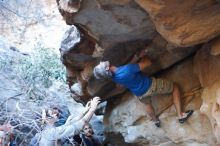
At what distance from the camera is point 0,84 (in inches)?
338

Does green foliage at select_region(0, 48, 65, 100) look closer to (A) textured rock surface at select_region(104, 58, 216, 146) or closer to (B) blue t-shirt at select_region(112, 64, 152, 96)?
(A) textured rock surface at select_region(104, 58, 216, 146)

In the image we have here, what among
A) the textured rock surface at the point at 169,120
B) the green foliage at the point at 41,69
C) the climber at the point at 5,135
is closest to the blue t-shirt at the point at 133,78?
the textured rock surface at the point at 169,120

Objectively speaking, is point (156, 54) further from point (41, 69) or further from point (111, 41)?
point (41, 69)

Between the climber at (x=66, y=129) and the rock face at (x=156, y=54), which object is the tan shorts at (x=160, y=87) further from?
the climber at (x=66, y=129)

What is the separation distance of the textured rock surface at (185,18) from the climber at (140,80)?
1.29m

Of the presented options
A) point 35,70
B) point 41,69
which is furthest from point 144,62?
point 41,69

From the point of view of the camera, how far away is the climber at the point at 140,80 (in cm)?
490

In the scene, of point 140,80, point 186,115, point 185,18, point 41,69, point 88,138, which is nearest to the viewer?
point 185,18

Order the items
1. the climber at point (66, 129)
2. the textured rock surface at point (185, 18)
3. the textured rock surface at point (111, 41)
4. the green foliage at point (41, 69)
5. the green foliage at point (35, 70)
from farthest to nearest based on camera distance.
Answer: the green foliage at point (41, 69) → the green foliage at point (35, 70) → the climber at point (66, 129) → the textured rock surface at point (111, 41) → the textured rock surface at point (185, 18)

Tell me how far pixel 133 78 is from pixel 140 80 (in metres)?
0.13

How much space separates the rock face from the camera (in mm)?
3541

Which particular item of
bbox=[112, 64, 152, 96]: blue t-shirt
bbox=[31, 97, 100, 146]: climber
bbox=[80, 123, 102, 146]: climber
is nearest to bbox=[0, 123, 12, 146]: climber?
bbox=[31, 97, 100, 146]: climber

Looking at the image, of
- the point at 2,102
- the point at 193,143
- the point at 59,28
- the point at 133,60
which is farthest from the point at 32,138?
the point at 59,28

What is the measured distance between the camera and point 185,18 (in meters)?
3.48
